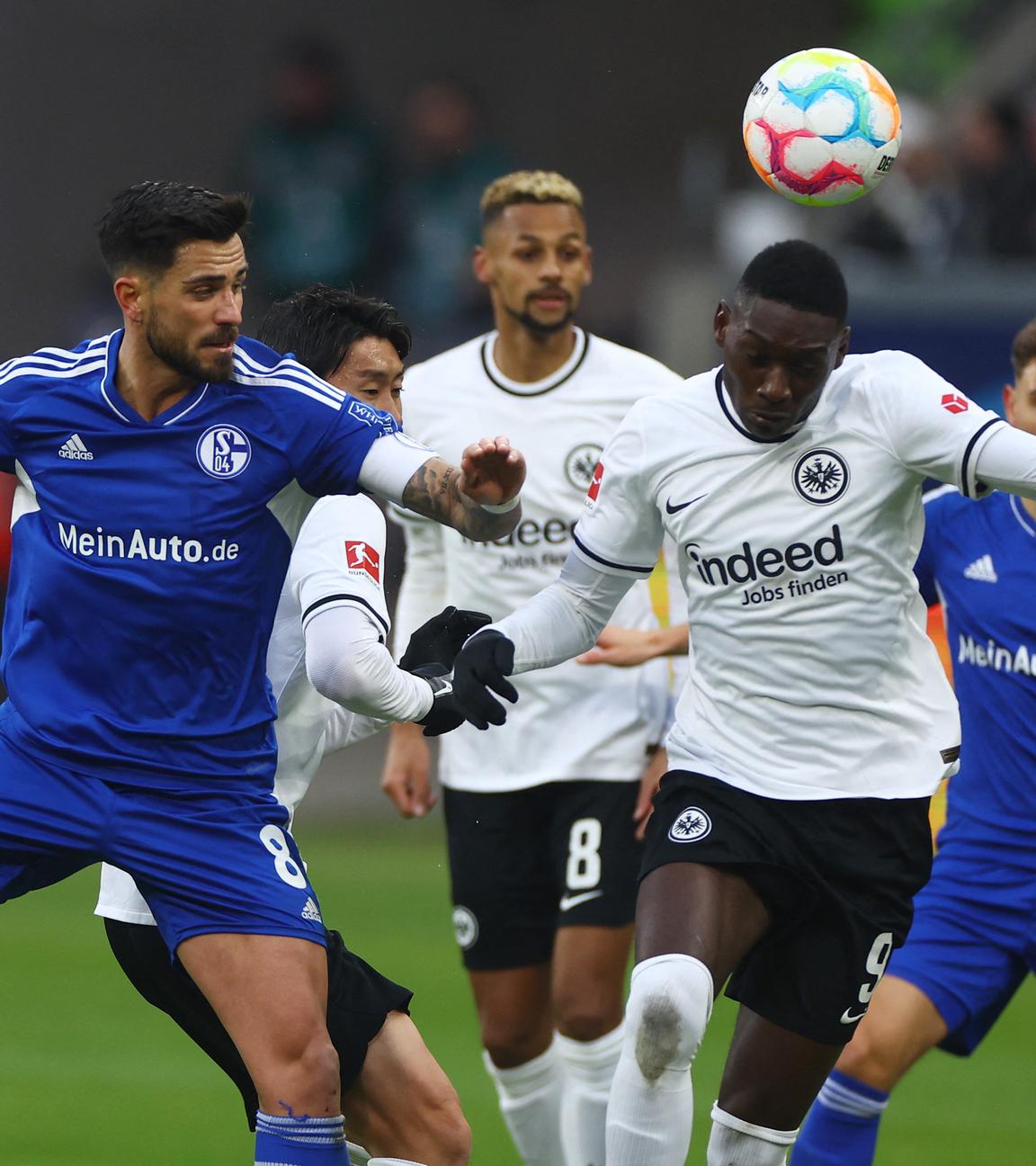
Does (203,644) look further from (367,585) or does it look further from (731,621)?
(731,621)

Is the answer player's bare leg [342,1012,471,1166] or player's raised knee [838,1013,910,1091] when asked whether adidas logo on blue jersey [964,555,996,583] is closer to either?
player's raised knee [838,1013,910,1091]

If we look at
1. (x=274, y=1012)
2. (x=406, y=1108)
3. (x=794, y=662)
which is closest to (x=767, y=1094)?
(x=406, y=1108)

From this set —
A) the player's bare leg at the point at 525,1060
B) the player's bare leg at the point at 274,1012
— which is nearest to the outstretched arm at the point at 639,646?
the player's bare leg at the point at 525,1060

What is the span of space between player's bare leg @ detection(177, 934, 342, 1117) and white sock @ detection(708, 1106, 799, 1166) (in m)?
1.01

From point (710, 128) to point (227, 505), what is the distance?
15635 millimetres

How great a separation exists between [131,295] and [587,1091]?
2811 millimetres

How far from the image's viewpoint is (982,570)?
19.2 feet

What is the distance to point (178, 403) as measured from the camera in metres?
4.56

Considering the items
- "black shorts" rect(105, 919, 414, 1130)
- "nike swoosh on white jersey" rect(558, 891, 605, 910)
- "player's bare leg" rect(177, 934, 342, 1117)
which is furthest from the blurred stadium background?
"player's bare leg" rect(177, 934, 342, 1117)

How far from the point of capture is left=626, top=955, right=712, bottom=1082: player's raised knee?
4.53m

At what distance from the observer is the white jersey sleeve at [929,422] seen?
4742 millimetres

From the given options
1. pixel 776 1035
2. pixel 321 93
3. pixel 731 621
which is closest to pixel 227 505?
pixel 731 621

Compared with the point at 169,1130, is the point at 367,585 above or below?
above

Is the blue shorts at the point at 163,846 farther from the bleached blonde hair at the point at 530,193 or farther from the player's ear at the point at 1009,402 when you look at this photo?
the bleached blonde hair at the point at 530,193
